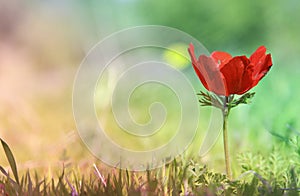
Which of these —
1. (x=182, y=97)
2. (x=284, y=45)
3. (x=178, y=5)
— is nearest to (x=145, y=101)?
(x=182, y=97)

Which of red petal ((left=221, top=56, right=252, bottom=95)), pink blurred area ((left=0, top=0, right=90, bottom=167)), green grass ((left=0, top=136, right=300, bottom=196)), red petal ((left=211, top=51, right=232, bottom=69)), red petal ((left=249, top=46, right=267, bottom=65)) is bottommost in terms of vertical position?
green grass ((left=0, top=136, right=300, bottom=196))

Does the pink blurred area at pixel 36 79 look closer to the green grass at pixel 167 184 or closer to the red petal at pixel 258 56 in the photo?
the green grass at pixel 167 184

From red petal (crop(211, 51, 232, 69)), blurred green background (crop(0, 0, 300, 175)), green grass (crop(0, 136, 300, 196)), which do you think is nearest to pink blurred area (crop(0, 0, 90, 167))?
blurred green background (crop(0, 0, 300, 175))

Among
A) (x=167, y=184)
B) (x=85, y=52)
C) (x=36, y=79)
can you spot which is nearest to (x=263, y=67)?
(x=167, y=184)

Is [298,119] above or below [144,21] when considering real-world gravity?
below

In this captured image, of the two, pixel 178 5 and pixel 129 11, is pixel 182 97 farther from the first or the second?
pixel 178 5

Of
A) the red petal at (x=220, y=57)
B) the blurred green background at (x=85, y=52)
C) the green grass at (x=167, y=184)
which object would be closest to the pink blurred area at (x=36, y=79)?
the blurred green background at (x=85, y=52)

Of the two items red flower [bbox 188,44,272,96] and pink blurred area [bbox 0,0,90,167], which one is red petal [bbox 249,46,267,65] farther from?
pink blurred area [bbox 0,0,90,167]
